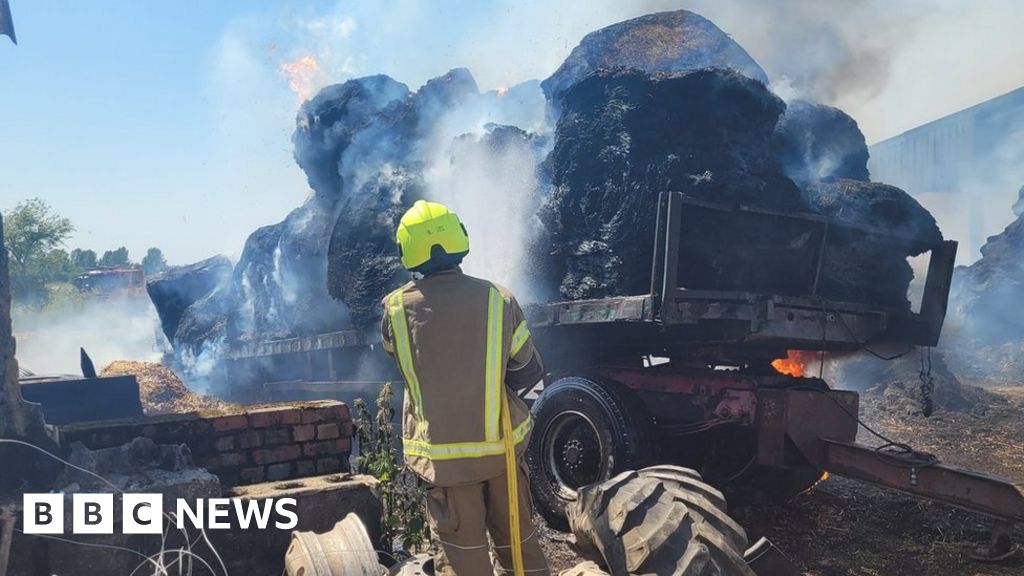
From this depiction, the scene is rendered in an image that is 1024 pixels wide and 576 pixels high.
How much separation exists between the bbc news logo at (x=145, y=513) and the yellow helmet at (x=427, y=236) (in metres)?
1.52

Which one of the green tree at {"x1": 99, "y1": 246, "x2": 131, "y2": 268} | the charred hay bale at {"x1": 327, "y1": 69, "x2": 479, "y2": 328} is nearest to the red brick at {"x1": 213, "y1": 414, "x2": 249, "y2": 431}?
the charred hay bale at {"x1": 327, "y1": 69, "x2": 479, "y2": 328}

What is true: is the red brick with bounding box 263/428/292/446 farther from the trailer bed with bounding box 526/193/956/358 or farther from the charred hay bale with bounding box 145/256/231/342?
the charred hay bale with bounding box 145/256/231/342

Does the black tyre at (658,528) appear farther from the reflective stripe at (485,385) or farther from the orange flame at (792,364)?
the orange flame at (792,364)

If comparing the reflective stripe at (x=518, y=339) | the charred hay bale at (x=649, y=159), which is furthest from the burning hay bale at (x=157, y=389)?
the reflective stripe at (x=518, y=339)

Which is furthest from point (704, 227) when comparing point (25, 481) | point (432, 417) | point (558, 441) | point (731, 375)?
point (25, 481)

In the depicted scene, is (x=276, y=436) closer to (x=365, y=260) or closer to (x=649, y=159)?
(x=649, y=159)

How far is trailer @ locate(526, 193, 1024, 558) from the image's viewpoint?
5.13m

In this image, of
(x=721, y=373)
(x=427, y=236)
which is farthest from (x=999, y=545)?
(x=427, y=236)

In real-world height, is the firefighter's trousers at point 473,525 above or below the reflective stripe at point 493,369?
below

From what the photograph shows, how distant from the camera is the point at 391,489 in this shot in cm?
429

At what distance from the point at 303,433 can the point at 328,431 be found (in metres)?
0.15

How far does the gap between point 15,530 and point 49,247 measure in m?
55.1

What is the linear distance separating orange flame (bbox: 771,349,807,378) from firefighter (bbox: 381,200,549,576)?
419 centimetres

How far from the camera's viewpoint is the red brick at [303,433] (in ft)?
14.0
